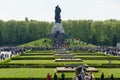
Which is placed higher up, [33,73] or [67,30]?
[67,30]

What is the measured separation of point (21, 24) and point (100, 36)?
23.3m

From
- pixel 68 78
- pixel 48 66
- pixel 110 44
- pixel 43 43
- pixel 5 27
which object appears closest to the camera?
pixel 68 78

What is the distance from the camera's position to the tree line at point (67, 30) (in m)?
104

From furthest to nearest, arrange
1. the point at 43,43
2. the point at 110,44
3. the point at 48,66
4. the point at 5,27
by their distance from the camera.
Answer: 1. the point at 5,27
2. the point at 110,44
3. the point at 43,43
4. the point at 48,66

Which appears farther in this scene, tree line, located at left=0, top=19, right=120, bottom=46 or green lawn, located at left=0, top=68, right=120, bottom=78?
tree line, located at left=0, top=19, right=120, bottom=46

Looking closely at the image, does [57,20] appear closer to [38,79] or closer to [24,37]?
[24,37]

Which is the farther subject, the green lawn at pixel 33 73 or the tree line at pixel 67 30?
the tree line at pixel 67 30

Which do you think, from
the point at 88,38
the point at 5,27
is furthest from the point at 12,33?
the point at 88,38

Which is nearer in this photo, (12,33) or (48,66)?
(48,66)

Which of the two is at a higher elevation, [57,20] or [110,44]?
[57,20]

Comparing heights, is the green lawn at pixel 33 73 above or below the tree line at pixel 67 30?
below

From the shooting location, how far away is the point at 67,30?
110 metres

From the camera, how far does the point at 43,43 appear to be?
84375 mm

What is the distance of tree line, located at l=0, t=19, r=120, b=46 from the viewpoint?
104 metres
